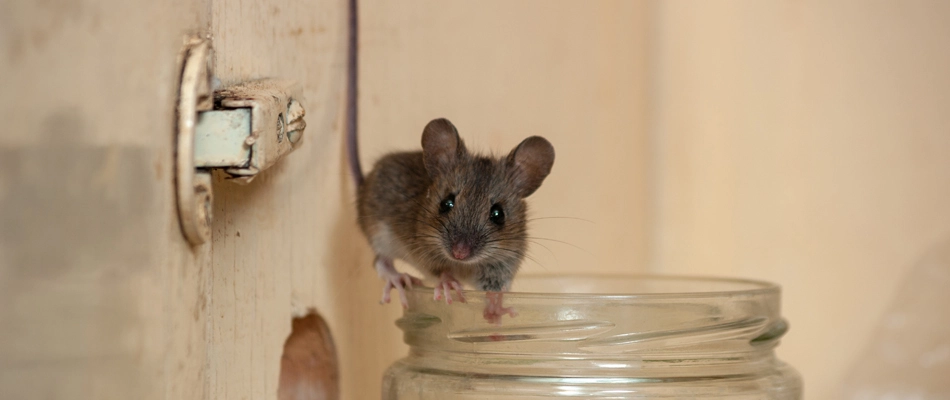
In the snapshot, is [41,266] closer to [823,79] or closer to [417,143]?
[417,143]

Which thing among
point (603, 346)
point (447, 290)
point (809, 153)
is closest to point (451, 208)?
point (447, 290)

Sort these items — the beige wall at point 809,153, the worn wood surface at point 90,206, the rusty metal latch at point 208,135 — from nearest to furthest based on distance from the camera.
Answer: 1. the worn wood surface at point 90,206
2. the rusty metal latch at point 208,135
3. the beige wall at point 809,153

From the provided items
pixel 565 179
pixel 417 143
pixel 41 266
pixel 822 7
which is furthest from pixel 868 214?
pixel 41 266

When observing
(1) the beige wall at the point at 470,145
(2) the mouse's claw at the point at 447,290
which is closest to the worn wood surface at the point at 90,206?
(1) the beige wall at the point at 470,145

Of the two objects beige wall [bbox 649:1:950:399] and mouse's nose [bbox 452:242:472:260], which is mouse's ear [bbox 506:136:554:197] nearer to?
mouse's nose [bbox 452:242:472:260]

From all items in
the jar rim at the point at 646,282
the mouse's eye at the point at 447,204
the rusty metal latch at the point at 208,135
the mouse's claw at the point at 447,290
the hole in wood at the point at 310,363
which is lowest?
the hole in wood at the point at 310,363

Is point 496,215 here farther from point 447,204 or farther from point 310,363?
point 310,363

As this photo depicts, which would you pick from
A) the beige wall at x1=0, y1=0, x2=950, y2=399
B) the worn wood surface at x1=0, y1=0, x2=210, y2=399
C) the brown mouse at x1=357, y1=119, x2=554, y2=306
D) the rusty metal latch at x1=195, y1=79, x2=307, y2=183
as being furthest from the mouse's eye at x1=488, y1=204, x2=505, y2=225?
the worn wood surface at x1=0, y1=0, x2=210, y2=399

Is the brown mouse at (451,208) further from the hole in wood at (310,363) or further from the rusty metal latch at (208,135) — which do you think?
the rusty metal latch at (208,135)
